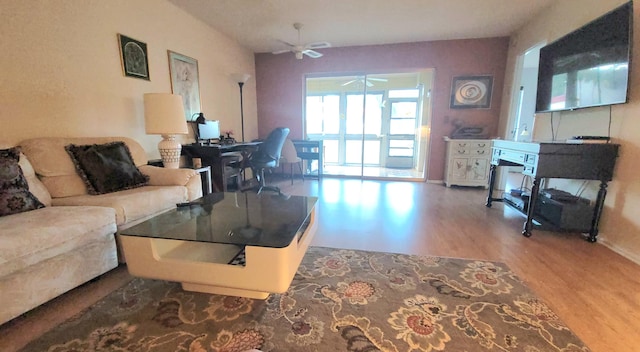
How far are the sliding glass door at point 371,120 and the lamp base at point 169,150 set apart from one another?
12.0 ft

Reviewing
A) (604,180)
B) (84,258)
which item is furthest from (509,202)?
(84,258)

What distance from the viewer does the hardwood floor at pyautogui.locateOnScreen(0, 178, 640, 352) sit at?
4.07ft

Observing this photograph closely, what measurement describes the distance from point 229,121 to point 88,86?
81.7 inches

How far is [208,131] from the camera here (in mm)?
3447

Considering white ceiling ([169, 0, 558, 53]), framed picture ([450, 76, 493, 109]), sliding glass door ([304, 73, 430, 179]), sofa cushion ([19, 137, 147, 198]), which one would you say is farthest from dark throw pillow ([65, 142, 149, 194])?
framed picture ([450, 76, 493, 109])

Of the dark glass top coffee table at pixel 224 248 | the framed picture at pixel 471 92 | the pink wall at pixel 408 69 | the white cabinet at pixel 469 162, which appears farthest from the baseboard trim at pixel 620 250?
the framed picture at pixel 471 92

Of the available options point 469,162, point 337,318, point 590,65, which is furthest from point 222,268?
point 469,162

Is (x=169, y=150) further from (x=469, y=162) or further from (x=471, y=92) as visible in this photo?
(x=471, y=92)

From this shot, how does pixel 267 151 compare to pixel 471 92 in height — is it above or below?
below

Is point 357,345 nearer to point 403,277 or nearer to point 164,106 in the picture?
point 403,277

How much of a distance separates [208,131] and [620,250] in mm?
4209

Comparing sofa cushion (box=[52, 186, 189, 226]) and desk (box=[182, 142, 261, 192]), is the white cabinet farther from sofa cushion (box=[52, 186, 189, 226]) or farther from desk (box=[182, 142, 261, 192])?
sofa cushion (box=[52, 186, 189, 226])

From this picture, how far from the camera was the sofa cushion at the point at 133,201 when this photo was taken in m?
1.66

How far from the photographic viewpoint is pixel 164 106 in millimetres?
2508
